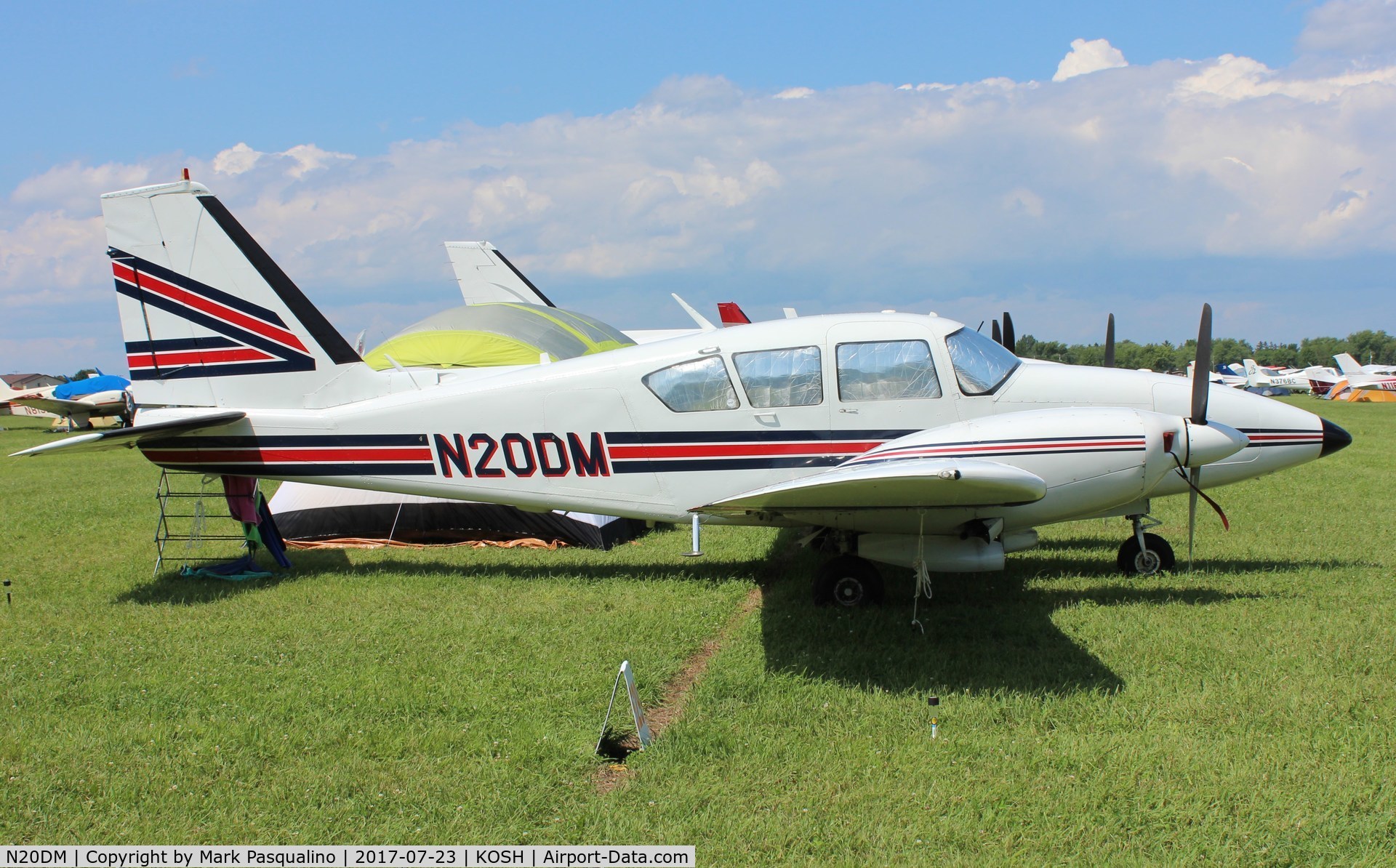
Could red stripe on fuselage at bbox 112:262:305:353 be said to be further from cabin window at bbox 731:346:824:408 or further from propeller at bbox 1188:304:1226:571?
propeller at bbox 1188:304:1226:571

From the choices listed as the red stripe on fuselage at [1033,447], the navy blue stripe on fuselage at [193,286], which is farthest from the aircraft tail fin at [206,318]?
the red stripe on fuselage at [1033,447]

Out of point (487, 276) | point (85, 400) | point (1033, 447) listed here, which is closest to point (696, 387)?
point (1033, 447)

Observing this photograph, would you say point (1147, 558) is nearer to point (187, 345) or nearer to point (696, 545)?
point (696, 545)

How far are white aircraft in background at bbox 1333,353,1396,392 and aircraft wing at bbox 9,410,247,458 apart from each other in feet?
240

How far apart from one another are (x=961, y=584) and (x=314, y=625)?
217 inches

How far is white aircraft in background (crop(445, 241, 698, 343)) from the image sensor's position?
2155cm

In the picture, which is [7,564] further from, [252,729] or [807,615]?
[807,615]

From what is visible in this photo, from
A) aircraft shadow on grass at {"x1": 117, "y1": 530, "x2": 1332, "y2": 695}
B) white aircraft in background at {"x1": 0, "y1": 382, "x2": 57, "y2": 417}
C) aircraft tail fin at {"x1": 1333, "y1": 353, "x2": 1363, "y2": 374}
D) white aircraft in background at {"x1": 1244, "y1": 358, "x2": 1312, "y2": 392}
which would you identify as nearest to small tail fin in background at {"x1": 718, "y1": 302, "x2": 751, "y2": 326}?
aircraft shadow on grass at {"x1": 117, "y1": 530, "x2": 1332, "y2": 695}

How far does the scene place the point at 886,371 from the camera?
24.0ft

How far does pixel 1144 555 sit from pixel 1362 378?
6992cm

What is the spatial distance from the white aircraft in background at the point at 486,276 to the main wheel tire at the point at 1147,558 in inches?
627

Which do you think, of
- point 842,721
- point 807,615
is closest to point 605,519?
point 807,615

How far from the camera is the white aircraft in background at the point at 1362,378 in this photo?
61.1 metres

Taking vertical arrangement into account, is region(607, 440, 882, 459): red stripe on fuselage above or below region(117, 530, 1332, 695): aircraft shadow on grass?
above
